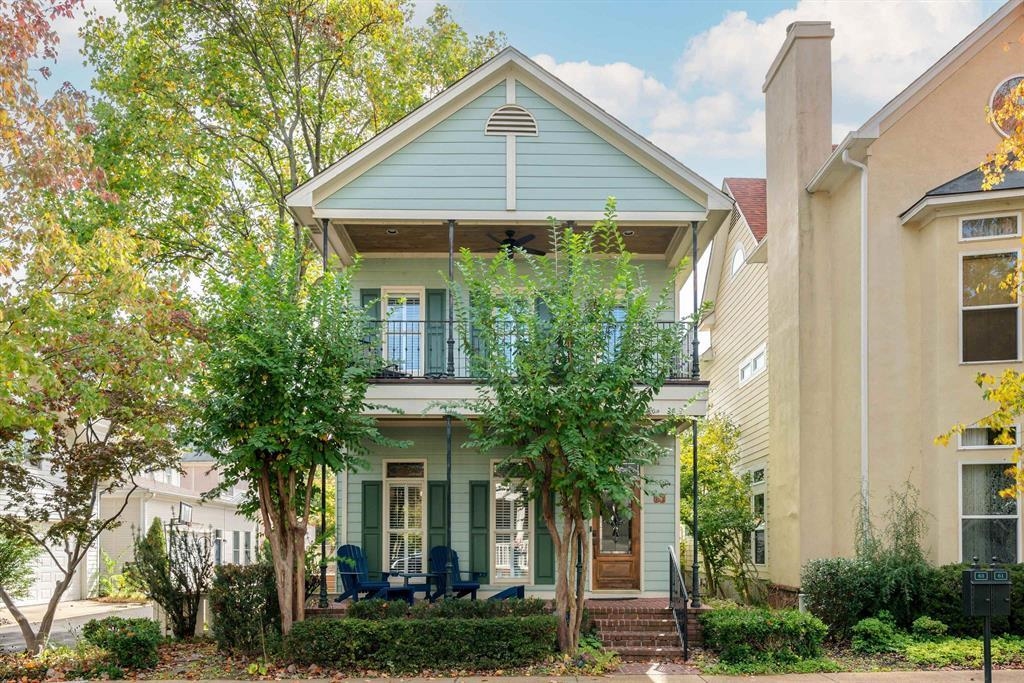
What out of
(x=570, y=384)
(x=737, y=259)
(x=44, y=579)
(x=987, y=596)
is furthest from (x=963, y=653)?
(x=44, y=579)

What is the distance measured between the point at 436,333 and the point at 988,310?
28.1ft

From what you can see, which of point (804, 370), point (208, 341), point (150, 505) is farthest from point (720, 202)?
point (150, 505)

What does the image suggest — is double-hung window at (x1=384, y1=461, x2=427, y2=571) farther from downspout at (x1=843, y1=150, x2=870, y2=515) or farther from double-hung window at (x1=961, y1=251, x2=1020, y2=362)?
double-hung window at (x1=961, y1=251, x2=1020, y2=362)

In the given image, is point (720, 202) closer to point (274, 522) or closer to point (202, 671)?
point (274, 522)

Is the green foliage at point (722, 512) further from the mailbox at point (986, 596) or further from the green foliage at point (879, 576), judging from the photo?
the mailbox at point (986, 596)

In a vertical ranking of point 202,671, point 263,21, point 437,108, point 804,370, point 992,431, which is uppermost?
point 263,21

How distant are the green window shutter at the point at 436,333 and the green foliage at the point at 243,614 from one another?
190 inches

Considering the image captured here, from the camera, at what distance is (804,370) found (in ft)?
50.9

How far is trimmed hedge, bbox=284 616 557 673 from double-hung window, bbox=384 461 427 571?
15.1ft

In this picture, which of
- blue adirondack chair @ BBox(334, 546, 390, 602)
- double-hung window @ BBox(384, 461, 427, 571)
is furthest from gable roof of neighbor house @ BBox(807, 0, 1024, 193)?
blue adirondack chair @ BBox(334, 546, 390, 602)

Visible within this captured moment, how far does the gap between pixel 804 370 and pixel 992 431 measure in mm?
2812

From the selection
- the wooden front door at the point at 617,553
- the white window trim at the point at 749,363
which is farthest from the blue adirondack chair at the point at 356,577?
the white window trim at the point at 749,363

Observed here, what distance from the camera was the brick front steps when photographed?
13234 mm

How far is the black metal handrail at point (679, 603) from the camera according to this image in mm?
13219
